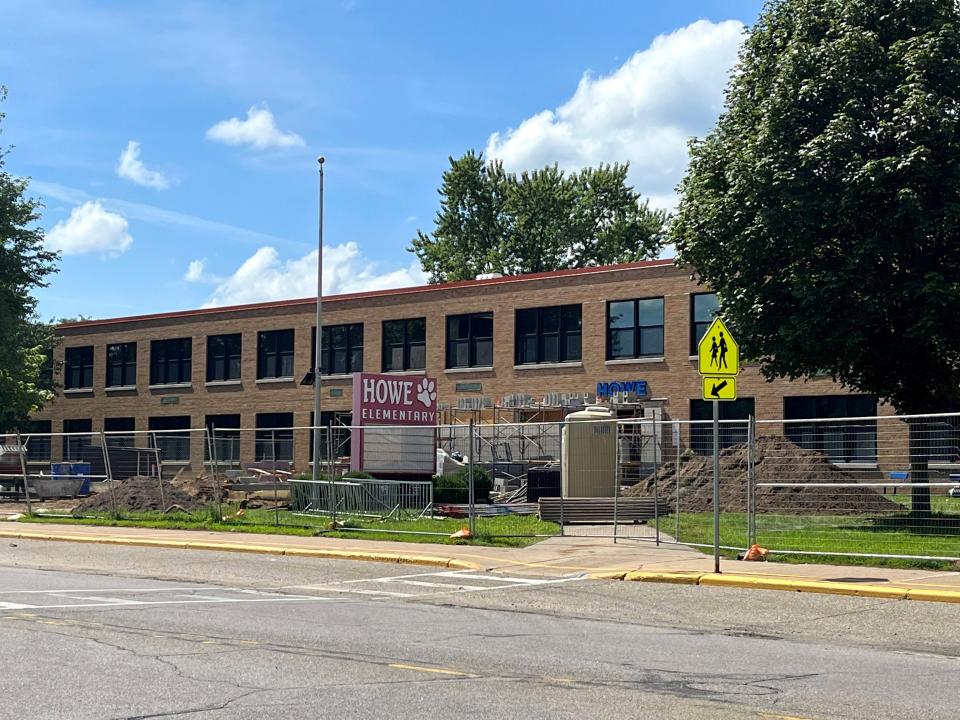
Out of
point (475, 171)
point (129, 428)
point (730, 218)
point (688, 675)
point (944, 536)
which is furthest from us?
point (475, 171)

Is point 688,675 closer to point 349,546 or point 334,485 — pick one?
point 349,546

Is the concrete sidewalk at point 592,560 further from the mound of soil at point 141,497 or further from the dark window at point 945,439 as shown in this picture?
the mound of soil at point 141,497

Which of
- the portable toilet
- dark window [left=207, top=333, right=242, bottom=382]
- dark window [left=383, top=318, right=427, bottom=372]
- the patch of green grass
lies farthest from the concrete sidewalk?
dark window [left=207, top=333, right=242, bottom=382]

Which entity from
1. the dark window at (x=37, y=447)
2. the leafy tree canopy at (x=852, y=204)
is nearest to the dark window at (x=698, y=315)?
the leafy tree canopy at (x=852, y=204)

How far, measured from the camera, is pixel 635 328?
4625 centimetres

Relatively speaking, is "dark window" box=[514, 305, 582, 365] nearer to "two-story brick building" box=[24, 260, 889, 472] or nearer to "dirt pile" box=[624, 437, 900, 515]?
"two-story brick building" box=[24, 260, 889, 472]

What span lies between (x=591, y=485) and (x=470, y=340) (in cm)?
2361

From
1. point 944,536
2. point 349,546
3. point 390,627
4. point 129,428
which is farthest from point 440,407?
point 390,627

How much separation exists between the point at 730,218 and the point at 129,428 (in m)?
44.4

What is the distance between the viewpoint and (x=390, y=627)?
444 inches

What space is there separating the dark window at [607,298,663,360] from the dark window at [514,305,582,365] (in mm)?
1622

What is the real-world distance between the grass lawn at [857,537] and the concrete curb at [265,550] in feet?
15.0

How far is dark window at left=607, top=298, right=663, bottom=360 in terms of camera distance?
4578cm

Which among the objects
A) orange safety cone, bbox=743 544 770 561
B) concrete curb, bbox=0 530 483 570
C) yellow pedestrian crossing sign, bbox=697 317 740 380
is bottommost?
concrete curb, bbox=0 530 483 570
